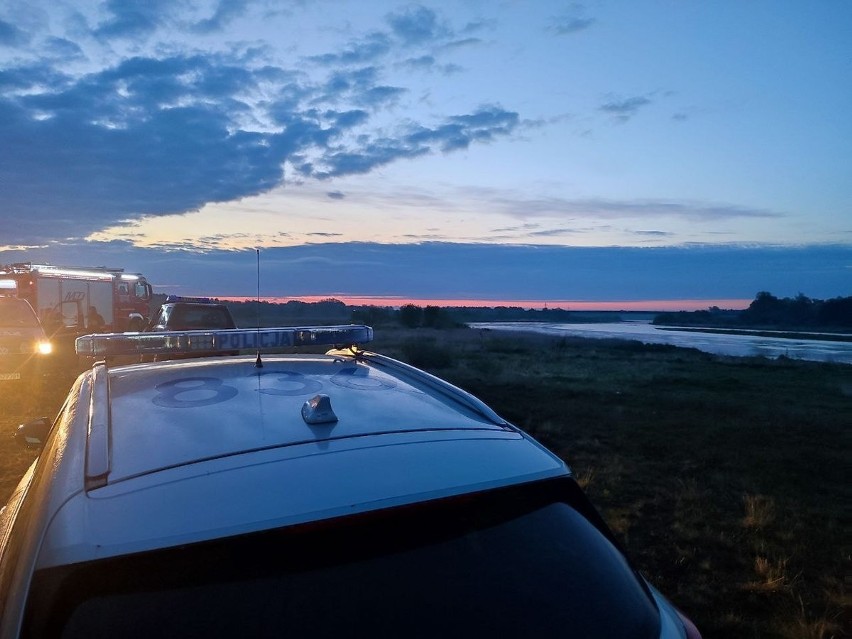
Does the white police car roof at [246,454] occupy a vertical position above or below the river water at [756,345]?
above

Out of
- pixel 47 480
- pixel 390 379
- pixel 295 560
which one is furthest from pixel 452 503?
pixel 390 379

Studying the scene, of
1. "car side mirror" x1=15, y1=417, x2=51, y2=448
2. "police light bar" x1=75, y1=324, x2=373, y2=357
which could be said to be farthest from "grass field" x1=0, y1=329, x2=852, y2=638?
"car side mirror" x1=15, y1=417, x2=51, y2=448

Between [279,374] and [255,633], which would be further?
[279,374]

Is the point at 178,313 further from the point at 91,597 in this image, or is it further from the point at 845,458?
the point at 91,597

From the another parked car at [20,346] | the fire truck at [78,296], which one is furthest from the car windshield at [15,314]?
the fire truck at [78,296]

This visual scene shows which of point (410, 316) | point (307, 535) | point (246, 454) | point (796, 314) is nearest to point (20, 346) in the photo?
point (246, 454)

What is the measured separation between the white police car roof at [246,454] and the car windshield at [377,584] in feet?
0.16

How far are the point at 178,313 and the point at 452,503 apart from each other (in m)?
12.8

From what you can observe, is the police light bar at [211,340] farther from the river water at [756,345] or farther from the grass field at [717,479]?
the river water at [756,345]

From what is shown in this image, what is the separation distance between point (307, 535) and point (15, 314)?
15.4m

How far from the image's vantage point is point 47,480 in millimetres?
1995

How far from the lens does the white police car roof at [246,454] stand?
166 centimetres

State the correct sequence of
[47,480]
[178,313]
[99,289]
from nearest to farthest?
[47,480], [178,313], [99,289]

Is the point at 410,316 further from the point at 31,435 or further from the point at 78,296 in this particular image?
the point at 31,435
